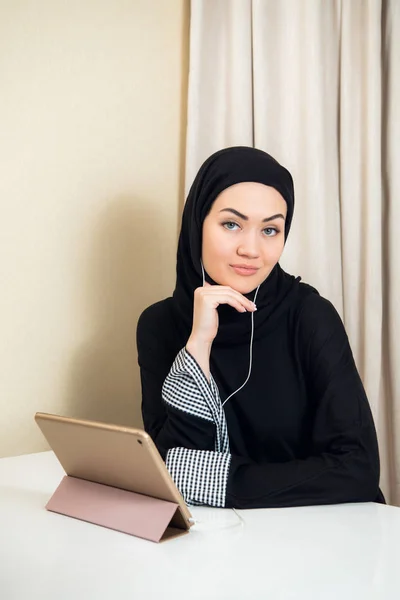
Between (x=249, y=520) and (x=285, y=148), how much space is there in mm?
958

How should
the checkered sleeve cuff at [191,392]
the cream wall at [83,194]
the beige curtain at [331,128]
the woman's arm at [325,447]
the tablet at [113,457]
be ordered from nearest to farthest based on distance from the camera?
1. the tablet at [113,457]
2. the woman's arm at [325,447]
3. the checkered sleeve cuff at [191,392]
4. the cream wall at [83,194]
5. the beige curtain at [331,128]

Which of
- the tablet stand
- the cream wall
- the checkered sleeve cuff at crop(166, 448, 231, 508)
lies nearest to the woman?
the checkered sleeve cuff at crop(166, 448, 231, 508)

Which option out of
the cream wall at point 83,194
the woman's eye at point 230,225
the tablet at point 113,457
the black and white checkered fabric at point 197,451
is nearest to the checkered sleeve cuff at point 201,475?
the black and white checkered fabric at point 197,451

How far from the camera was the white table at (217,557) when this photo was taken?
0.81 m

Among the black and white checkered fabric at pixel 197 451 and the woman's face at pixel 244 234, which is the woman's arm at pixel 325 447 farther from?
the woman's face at pixel 244 234

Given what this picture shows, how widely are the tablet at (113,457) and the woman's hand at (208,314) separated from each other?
0.29 meters

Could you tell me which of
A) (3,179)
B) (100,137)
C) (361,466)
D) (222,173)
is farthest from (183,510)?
(100,137)

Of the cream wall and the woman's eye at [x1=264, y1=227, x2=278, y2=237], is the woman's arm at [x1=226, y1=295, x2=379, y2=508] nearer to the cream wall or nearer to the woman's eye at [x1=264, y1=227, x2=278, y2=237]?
the woman's eye at [x1=264, y1=227, x2=278, y2=237]

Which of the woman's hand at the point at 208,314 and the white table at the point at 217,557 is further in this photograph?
the woman's hand at the point at 208,314

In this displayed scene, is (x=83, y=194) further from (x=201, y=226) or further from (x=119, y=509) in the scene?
(x=119, y=509)

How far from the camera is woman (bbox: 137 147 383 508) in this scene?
1.17m

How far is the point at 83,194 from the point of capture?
162 centimetres

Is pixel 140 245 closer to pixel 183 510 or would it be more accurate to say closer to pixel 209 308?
pixel 209 308

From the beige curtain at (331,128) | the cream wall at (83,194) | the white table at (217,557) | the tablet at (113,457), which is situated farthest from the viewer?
the beige curtain at (331,128)
